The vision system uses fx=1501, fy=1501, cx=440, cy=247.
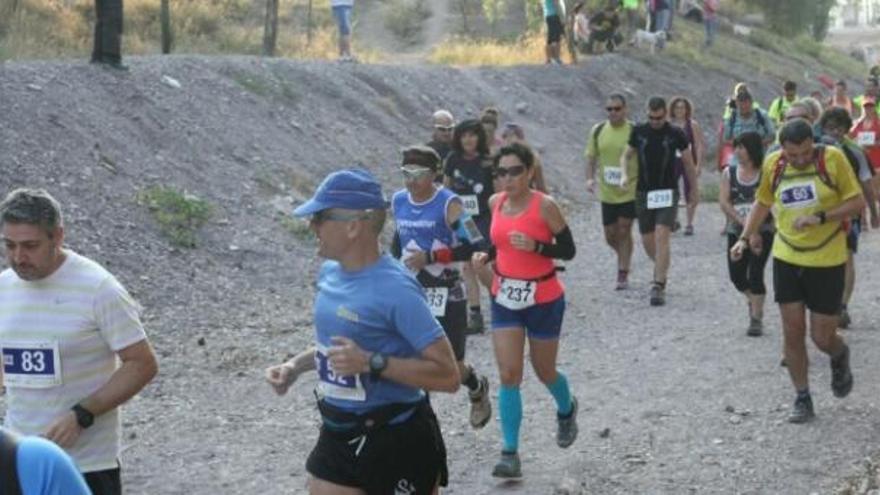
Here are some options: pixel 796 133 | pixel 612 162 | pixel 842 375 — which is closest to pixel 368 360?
pixel 796 133

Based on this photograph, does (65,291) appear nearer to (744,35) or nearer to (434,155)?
(434,155)

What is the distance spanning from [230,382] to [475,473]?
3.09 m

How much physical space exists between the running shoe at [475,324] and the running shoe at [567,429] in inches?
166

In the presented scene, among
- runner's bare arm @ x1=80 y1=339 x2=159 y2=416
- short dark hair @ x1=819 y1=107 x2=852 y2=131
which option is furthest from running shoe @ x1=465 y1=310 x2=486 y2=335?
runner's bare arm @ x1=80 y1=339 x2=159 y2=416

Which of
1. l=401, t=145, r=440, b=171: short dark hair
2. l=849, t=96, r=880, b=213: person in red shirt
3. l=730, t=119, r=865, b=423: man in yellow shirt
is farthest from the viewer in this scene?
l=849, t=96, r=880, b=213: person in red shirt

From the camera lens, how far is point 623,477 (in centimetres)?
799

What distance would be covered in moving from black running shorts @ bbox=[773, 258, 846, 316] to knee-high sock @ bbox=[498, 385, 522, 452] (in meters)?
1.81

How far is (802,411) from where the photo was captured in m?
8.93

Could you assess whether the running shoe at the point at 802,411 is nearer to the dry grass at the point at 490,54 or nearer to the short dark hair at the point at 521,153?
the short dark hair at the point at 521,153

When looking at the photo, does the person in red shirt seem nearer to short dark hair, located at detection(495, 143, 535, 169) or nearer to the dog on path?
short dark hair, located at detection(495, 143, 535, 169)

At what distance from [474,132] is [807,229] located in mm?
3827

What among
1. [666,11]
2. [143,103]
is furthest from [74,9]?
[666,11]

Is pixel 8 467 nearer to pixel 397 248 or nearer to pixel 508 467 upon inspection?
pixel 508 467

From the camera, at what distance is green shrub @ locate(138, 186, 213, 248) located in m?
14.5
